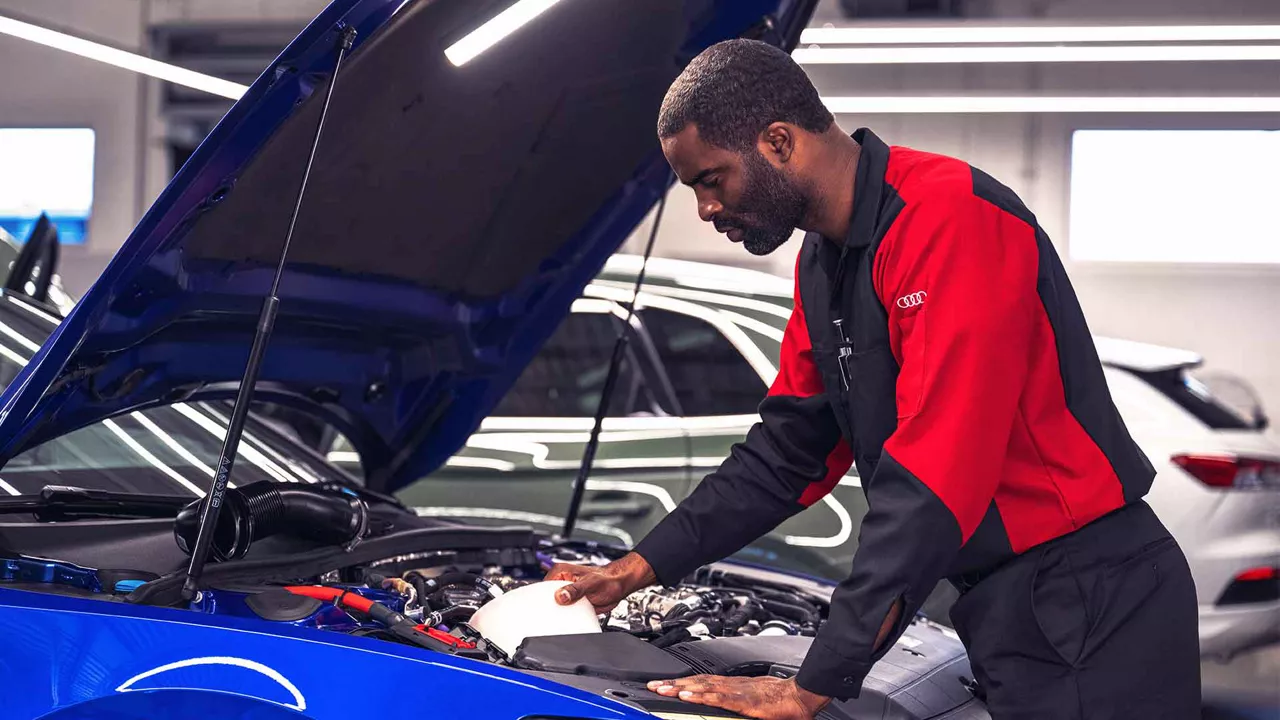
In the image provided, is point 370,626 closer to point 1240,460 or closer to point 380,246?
→ point 380,246

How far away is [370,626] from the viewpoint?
69.4 inches

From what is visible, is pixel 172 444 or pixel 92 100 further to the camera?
pixel 92 100

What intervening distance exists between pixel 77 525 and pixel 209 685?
658 millimetres

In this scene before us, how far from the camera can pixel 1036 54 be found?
7.09 metres

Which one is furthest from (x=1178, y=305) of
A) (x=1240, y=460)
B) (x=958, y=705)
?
(x=958, y=705)

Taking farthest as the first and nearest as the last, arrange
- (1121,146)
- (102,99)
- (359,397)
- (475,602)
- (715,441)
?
(102,99) → (1121,146) → (715,441) → (359,397) → (475,602)

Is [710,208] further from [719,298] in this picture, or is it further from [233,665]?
[719,298]

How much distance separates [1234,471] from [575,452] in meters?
2.16

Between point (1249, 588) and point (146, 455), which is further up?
point (146, 455)

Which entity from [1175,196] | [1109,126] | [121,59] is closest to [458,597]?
[1109,126]

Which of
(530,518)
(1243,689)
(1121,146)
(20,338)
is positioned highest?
(1121,146)

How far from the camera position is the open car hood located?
70.9 inches

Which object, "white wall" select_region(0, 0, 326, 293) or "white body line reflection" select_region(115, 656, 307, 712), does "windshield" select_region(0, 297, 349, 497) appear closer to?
"white body line reflection" select_region(115, 656, 307, 712)

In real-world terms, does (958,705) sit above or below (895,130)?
below
